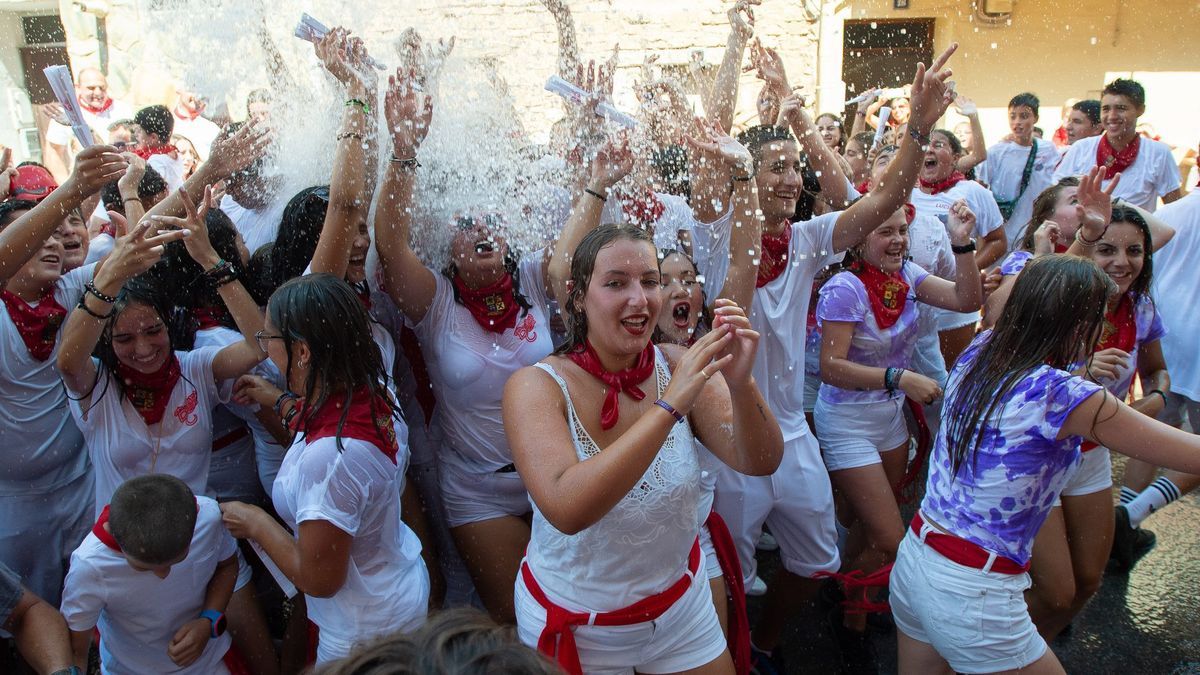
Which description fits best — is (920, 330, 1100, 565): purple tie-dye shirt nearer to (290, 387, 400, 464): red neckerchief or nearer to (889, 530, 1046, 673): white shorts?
(889, 530, 1046, 673): white shorts

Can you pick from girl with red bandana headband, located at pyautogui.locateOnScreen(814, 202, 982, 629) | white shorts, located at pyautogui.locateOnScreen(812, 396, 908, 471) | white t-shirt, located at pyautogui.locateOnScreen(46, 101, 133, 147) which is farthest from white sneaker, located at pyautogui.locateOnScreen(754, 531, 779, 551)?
white t-shirt, located at pyautogui.locateOnScreen(46, 101, 133, 147)

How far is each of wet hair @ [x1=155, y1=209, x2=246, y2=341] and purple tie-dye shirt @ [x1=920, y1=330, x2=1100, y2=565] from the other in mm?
2669

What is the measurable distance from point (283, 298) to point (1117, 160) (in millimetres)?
6085

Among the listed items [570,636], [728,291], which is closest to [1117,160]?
[728,291]

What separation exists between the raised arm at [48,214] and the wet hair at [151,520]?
3.31 feet

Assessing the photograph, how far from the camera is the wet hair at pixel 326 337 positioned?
236 cm

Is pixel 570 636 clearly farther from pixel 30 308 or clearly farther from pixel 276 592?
pixel 30 308

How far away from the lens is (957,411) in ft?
8.23

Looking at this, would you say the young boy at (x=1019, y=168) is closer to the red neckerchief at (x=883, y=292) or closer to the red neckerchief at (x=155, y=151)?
the red neckerchief at (x=883, y=292)

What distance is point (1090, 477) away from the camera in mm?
3113

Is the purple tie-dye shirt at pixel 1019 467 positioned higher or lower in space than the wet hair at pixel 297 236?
lower

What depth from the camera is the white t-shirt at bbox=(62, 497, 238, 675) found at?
93.8 inches

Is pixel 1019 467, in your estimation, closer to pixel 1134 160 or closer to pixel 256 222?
pixel 256 222

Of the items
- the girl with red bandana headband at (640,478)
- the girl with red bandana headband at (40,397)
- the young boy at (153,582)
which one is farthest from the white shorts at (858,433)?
the girl with red bandana headband at (40,397)
